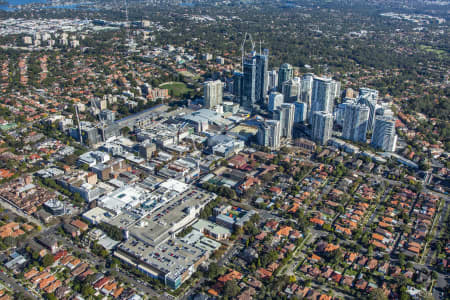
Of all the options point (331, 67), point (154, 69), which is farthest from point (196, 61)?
point (331, 67)

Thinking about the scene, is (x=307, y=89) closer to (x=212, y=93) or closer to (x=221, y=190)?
(x=212, y=93)

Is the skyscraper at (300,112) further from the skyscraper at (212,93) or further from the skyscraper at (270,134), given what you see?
the skyscraper at (212,93)

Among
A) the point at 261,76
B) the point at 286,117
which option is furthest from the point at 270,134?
the point at 261,76

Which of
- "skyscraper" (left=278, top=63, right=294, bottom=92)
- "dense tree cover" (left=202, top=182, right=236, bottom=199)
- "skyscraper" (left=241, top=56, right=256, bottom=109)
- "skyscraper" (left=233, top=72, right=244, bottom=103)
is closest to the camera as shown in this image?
"dense tree cover" (left=202, top=182, right=236, bottom=199)

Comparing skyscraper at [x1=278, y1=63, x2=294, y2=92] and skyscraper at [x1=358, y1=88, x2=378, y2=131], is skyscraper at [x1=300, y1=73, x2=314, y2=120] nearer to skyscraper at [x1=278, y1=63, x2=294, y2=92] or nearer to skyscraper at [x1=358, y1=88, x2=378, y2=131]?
skyscraper at [x1=278, y1=63, x2=294, y2=92]

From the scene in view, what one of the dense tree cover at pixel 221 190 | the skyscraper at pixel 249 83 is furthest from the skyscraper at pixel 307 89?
the dense tree cover at pixel 221 190

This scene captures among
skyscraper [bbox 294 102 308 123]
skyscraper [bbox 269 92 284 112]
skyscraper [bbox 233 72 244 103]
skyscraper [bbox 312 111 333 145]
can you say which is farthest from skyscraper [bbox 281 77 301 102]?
skyscraper [bbox 312 111 333 145]

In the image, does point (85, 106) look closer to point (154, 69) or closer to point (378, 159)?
point (154, 69)
